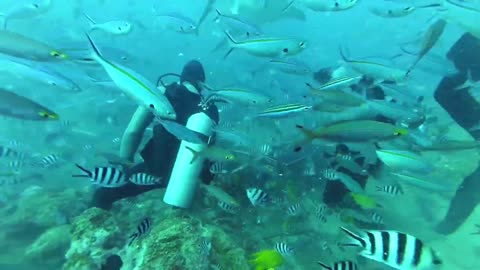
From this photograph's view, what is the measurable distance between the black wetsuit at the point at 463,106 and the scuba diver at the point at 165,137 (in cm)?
512

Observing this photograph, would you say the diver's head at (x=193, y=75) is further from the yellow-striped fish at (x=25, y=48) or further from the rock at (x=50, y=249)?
the rock at (x=50, y=249)

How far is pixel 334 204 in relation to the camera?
25.7 feet

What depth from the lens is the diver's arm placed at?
7.05 metres

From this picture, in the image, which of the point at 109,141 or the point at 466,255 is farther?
the point at 109,141

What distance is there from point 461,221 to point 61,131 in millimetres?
13404

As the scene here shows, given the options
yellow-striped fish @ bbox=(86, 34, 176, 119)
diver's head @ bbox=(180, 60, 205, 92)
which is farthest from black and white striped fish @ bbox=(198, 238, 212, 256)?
diver's head @ bbox=(180, 60, 205, 92)

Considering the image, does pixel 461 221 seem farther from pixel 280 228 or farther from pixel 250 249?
pixel 250 249

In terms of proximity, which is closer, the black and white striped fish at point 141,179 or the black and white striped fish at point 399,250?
the black and white striped fish at point 399,250

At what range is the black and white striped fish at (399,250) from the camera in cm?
280

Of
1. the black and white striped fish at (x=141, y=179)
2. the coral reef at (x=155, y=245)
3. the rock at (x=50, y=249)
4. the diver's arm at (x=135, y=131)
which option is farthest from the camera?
the rock at (x=50, y=249)

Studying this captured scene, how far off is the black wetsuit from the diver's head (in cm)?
532

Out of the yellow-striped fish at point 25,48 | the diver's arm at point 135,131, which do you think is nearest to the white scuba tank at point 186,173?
the diver's arm at point 135,131

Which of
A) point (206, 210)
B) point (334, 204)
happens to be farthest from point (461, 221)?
point (206, 210)

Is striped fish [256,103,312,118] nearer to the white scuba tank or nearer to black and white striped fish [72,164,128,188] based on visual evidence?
the white scuba tank
